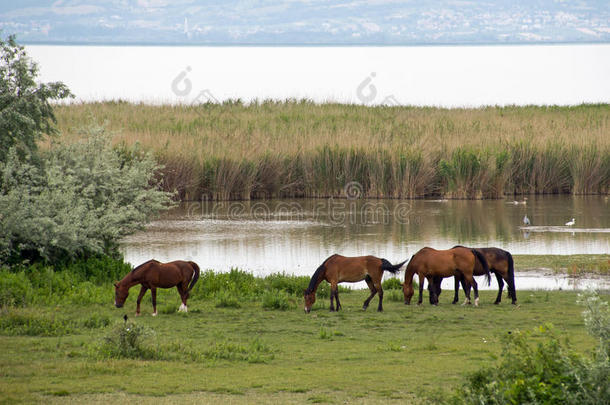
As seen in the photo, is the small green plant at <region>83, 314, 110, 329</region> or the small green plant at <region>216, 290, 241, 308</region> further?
the small green plant at <region>216, 290, 241, 308</region>

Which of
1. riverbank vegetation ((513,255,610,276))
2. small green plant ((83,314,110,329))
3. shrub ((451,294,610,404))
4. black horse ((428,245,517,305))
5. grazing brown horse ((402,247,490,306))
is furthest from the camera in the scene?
riverbank vegetation ((513,255,610,276))

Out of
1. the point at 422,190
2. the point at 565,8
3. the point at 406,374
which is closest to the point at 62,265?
the point at 406,374

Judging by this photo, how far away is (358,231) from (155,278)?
11448 mm

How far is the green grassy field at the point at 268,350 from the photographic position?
7841 mm

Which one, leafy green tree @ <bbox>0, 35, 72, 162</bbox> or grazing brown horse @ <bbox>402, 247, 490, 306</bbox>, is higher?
leafy green tree @ <bbox>0, 35, 72, 162</bbox>

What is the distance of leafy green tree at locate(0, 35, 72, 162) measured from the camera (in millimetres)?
15453

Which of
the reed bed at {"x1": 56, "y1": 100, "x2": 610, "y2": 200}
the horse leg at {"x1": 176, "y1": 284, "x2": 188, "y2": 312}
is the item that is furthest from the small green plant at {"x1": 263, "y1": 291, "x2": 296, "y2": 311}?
the reed bed at {"x1": 56, "y1": 100, "x2": 610, "y2": 200}

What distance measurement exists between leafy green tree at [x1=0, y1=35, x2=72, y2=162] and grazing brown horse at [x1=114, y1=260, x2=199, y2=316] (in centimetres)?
450

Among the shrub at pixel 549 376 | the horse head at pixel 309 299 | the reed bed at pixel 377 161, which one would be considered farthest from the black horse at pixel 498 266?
the reed bed at pixel 377 161

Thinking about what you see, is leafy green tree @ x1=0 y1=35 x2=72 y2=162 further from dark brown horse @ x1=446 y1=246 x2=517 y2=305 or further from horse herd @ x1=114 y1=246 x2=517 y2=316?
dark brown horse @ x1=446 y1=246 x2=517 y2=305

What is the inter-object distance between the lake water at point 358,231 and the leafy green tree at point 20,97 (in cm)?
412

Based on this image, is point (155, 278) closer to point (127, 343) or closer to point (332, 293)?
point (332, 293)

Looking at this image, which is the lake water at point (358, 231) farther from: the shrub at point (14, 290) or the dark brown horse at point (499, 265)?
the shrub at point (14, 290)

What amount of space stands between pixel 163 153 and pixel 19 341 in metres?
20.8
